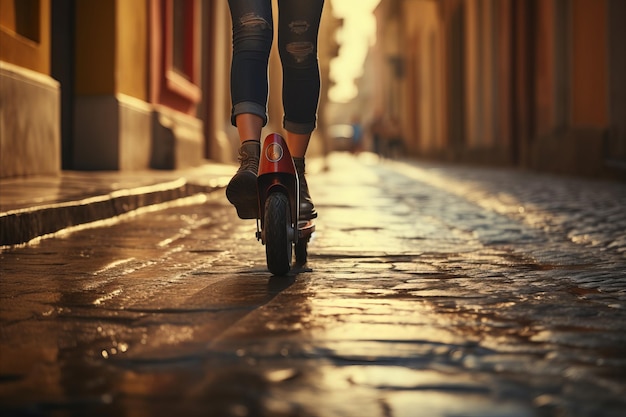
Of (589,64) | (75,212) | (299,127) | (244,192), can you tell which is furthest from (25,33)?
(589,64)

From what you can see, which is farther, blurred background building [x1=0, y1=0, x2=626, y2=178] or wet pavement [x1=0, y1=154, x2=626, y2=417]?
blurred background building [x1=0, y1=0, x2=626, y2=178]

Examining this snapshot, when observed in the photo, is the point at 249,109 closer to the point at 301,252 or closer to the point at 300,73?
the point at 300,73

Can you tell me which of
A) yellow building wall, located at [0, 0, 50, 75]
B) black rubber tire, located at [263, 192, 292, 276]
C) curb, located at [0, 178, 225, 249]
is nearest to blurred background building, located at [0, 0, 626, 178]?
yellow building wall, located at [0, 0, 50, 75]

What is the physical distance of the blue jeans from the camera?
11.4 ft

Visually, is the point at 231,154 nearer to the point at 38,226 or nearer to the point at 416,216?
the point at 416,216

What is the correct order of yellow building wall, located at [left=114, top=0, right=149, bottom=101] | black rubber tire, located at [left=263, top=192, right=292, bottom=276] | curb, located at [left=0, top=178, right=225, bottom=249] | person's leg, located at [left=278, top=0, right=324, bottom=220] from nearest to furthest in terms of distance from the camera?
black rubber tire, located at [left=263, top=192, right=292, bottom=276], person's leg, located at [left=278, top=0, right=324, bottom=220], curb, located at [left=0, top=178, right=225, bottom=249], yellow building wall, located at [left=114, top=0, right=149, bottom=101]

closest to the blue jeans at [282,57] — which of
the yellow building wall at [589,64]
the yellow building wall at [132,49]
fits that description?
the yellow building wall at [132,49]

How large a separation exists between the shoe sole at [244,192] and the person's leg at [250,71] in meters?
0.07

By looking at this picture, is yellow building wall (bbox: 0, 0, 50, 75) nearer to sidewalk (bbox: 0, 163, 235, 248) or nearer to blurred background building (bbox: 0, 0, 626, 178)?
blurred background building (bbox: 0, 0, 626, 178)

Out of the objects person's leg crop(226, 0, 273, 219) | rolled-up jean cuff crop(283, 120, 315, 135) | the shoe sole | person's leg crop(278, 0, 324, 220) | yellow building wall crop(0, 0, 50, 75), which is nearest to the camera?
the shoe sole

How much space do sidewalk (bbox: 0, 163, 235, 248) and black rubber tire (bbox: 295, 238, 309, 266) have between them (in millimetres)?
1271

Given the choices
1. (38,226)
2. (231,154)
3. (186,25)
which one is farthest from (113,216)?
(231,154)

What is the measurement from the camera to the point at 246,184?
3.31 meters

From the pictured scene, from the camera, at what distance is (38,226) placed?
15.0 ft
